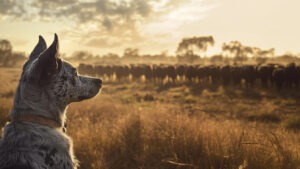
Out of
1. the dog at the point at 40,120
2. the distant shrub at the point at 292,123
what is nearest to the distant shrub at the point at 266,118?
the distant shrub at the point at 292,123

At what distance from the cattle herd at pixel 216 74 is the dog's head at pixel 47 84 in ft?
83.2

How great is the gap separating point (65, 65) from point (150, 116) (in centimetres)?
496

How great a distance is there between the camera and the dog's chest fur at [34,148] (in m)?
3.00

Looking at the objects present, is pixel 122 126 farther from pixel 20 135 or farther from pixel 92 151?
pixel 20 135

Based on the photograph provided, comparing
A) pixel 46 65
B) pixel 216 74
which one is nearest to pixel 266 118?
pixel 46 65

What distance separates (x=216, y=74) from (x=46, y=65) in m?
30.4

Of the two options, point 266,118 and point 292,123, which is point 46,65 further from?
point 266,118

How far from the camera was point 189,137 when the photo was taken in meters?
6.40

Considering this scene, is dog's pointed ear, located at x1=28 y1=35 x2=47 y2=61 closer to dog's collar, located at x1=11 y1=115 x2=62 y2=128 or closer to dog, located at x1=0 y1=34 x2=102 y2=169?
dog, located at x1=0 y1=34 x2=102 y2=169

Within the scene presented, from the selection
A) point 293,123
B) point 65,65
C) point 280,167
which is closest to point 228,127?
point 280,167

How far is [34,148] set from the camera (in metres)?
3.09

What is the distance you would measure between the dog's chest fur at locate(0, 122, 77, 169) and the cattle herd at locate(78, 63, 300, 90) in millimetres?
25767

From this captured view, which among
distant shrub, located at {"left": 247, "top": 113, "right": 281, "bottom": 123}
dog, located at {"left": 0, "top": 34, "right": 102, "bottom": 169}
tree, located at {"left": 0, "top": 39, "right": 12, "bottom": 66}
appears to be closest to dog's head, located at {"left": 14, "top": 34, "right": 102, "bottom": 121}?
dog, located at {"left": 0, "top": 34, "right": 102, "bottom": 169}

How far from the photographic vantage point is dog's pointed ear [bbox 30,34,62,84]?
120 inches
